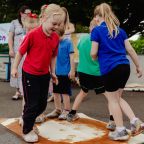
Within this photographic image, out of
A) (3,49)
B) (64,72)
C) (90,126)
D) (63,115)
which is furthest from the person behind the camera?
(3,49)

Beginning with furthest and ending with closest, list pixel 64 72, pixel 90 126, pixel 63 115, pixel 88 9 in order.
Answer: pixel 88 9
pixel 64 72
pixel 63 115
pixel 90 126

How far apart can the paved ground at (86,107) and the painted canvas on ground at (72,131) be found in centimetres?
24

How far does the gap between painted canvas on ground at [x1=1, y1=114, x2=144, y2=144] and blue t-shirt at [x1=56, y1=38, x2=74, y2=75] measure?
771 millimetres

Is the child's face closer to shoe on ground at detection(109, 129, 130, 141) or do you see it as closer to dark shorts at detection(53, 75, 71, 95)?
shoe on ground at detection(109, 129, 130, 141)

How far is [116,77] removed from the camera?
5691 millimetres

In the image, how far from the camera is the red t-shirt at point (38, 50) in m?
5.60

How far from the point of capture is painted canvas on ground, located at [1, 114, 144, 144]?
18.9 feet

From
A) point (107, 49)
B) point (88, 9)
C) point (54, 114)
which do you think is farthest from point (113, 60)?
point (88, 9)

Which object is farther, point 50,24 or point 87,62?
point 87,62

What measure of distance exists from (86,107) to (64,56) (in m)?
1.56

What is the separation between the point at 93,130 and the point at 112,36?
141 cm

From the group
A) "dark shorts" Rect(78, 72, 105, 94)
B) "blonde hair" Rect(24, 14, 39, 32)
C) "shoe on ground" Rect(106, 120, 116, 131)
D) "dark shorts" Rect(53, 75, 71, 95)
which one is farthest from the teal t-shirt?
"blonde hair" Rect(24, 14, 39, 32)

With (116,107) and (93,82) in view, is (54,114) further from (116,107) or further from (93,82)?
(116,107)

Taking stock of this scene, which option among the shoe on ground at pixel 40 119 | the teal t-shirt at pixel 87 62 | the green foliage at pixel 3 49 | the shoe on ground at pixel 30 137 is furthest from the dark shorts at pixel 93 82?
the green foliage at pixel 3 49
